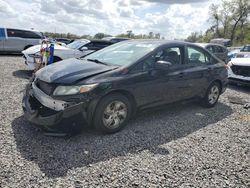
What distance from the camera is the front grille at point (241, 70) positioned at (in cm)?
790

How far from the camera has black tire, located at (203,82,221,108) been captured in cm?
582

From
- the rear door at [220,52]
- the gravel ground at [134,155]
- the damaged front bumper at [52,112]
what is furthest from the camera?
the rear door at [220,52]

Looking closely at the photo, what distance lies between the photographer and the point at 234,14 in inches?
1880

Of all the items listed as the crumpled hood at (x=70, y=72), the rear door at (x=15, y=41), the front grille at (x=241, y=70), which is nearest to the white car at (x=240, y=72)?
the front grille at (x=241, y=70)

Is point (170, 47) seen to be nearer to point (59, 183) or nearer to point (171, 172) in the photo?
point (171, 172)

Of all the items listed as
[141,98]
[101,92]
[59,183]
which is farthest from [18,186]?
[141,98]

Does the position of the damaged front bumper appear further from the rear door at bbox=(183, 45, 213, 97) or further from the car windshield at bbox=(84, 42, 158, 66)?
the rear door at bbox=(183, 45, 213, 97)

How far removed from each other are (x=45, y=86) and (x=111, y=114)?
1134 millimetres

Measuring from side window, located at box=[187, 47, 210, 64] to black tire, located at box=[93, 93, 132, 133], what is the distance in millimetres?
1963

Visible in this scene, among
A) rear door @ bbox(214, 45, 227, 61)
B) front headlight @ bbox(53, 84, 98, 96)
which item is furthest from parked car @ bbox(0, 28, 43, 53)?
front headlight @ bbox(53, 84, 98, 96)

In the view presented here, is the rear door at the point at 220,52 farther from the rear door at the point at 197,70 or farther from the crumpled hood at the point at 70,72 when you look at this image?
the crumpled hood at the point at 70,72

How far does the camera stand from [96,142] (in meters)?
3.78

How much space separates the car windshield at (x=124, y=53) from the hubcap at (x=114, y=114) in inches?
29.3

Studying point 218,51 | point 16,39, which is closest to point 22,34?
point 16,39
